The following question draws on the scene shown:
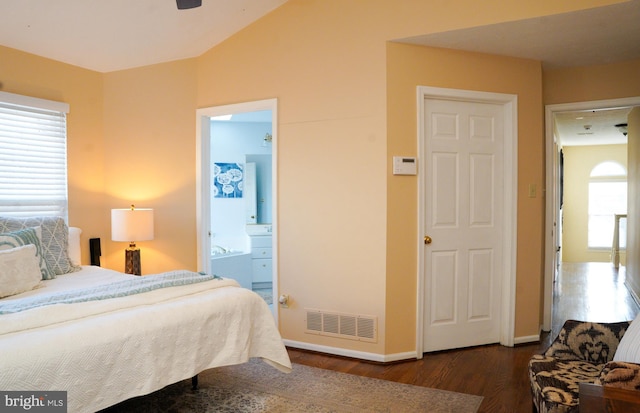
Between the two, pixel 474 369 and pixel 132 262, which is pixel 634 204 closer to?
pixel 474 369

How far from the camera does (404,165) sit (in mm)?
3359

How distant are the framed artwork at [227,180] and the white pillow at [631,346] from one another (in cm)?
511

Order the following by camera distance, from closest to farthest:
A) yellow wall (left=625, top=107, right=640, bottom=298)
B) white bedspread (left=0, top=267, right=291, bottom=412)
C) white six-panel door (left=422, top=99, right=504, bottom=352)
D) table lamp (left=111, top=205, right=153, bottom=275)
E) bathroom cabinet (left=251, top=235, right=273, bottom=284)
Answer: white bedspread (left=0, top=267, right=291, bottom=412), white six-panel door (left=422, top=99, right=504, bottom=352), table lamp (left=111, top=205, right=153, bottom=275), yellow wall (left=625, top=107, right=640, bottom=298), bathroom cabinet (left=251, top=235, right=273, bottom=284)

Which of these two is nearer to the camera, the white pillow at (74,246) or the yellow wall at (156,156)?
the white pillow at (74,246)

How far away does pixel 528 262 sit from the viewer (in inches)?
147

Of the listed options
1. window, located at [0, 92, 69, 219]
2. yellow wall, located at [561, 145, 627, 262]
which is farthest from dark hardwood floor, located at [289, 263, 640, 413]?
yellow wall, located at [561, 145, 627, 262]

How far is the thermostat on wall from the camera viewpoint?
3.34m

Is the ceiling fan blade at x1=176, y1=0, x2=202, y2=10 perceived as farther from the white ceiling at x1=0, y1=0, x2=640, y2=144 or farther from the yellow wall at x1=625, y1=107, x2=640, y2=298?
the yellow wall at x1=625, y1=107, x2=640, y2=298

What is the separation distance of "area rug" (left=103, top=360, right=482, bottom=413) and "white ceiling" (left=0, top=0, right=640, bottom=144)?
2.57 meters

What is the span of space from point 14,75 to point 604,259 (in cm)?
1125

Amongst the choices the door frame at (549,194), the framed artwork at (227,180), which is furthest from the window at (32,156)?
the door frame at (549,194)

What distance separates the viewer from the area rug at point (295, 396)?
100 inches

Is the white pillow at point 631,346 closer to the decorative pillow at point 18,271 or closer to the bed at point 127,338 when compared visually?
the bed at point 127,338

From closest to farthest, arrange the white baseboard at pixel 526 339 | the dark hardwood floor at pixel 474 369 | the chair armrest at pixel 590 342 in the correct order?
the chair armrest at pixel 590 342 < the dark hardwood floor at pixel 474 369 < the white baseboard at pixel 526 339
